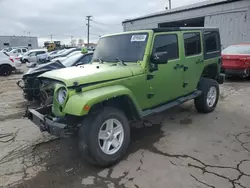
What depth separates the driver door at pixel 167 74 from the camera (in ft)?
13.3

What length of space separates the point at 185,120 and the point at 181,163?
6.73ft

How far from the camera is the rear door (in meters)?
4.84

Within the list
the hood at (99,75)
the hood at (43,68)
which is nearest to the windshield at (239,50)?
the hood at (43,68)

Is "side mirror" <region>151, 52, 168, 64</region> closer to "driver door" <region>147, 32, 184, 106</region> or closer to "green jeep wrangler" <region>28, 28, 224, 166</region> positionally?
"green jeep wrangler" <region>28, 28, 224, 166</region>

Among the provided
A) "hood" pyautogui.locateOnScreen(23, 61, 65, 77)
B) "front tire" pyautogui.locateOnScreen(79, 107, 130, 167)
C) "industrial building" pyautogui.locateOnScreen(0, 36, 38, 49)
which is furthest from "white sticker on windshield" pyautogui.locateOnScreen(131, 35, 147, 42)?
"industrial building" pyautogui.locateOnScreen(0, 36, 38, 49)

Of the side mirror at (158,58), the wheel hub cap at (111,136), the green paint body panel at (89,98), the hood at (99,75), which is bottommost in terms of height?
the wheel hub cap at (111,136)

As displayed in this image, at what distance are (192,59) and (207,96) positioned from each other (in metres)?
1.15

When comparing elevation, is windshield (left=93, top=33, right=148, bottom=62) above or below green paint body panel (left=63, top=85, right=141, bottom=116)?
above

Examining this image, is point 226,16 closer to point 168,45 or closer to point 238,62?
point 238,62

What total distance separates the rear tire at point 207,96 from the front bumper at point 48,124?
361cm

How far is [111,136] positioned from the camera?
344 centimetres

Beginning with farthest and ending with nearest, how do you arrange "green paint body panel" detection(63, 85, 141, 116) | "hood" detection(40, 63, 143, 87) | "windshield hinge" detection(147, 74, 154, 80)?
"windshield hinge" detection(147, 74, 154, 80), "hood" detection(40, 63, 143, 87), "green paint body panel" detection(63, 85, 141, 116)

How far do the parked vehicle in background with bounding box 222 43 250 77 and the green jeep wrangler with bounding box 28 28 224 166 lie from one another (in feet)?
16.1

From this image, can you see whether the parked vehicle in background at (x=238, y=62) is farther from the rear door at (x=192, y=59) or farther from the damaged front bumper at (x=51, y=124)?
the damaged front bumper at (x=51, y=124)
